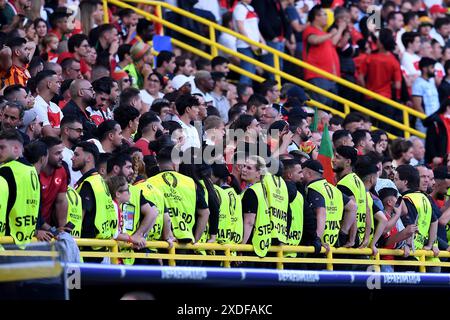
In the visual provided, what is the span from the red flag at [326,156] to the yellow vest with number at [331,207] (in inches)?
57.1

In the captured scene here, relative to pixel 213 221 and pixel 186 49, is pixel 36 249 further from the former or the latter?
pixel 186 49

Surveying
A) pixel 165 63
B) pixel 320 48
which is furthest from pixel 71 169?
pixel 320 48

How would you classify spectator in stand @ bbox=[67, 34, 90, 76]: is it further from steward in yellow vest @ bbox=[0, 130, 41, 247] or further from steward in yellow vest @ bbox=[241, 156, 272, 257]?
steward in yellow vest @ bbox=[0, 130, 41, 247]

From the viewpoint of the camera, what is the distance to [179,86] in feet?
62.3

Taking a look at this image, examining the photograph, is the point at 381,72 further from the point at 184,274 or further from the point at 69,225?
the point at 69,225

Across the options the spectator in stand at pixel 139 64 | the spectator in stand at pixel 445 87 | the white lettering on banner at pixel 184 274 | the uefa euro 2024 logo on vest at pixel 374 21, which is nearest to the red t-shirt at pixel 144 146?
the white lettering on banner at pixel 184 274

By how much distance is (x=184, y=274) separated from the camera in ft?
43.7

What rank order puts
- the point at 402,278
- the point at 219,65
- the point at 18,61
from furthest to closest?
1. the point at 219,65
2. the point at 18,61
3. the point at 402,278

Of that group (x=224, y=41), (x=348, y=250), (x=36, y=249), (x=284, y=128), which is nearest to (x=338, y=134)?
(x=284, y=128)

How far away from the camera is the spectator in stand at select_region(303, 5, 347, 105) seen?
71.2 feet

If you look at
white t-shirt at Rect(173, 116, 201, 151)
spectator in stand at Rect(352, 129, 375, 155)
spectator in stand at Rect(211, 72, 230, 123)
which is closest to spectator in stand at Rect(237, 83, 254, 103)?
spectator in stand at Rect(211, 72, 230, 123)

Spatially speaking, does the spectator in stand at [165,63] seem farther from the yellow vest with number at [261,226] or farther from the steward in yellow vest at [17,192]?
the steward in yellow vest at [17,192]

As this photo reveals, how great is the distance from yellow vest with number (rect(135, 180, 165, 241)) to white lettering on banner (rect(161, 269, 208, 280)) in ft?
2.02

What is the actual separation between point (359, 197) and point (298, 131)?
1.83 meters
